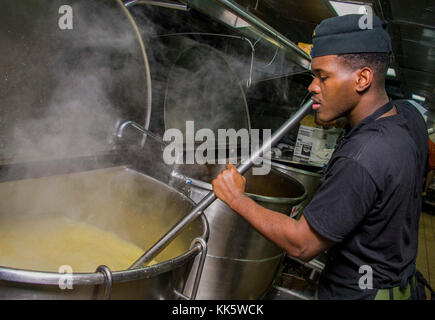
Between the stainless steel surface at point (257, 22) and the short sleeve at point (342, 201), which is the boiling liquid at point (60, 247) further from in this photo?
the stainless steel surface at point (257, 22)

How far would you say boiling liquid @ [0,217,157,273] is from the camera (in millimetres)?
1076

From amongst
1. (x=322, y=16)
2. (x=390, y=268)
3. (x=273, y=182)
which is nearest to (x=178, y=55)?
(x=322, y=16)

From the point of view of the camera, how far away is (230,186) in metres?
1.00

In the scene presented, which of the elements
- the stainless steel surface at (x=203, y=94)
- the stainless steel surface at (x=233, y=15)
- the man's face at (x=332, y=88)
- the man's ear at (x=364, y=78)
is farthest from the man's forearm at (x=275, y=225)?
the stainless steel surface at (x=203, y=94)

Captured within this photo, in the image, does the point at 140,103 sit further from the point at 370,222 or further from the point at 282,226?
the point at 370,222

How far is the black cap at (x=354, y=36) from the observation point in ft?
2.94

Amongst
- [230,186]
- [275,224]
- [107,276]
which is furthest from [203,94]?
[107,276]

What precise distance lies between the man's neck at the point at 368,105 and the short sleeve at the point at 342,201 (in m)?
0.22

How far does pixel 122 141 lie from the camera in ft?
4.36

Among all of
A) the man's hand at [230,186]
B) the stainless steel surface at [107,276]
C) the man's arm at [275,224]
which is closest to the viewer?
the stainless steel surface at [107,276]

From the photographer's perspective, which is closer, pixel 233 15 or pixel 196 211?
pixel 196 211

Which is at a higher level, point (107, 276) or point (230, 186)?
point (230, 186)

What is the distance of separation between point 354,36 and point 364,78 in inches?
4.9

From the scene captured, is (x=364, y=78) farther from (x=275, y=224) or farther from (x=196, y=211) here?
(x=196, y=211)
